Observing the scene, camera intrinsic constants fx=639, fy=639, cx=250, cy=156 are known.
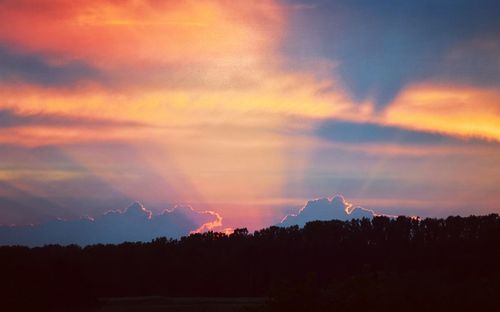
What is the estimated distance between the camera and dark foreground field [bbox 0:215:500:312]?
197ft

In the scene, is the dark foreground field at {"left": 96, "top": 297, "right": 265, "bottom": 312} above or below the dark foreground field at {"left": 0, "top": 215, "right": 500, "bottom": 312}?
below

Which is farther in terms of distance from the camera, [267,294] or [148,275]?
[148,275]

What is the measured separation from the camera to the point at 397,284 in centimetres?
2705

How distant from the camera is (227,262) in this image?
3782 inches

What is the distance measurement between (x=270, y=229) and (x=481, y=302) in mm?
79847

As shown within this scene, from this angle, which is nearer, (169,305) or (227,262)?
(169,305)

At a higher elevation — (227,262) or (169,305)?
(227,262)

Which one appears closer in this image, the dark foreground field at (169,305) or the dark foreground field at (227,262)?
the dark foreground field at (169,305)

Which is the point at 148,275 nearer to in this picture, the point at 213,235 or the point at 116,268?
the point at 116,268

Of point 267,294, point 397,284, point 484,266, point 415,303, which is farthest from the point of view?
point 484,266

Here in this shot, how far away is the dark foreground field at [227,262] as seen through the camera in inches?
2370

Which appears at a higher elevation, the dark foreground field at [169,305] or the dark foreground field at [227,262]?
the dark foreground field at [227,262]

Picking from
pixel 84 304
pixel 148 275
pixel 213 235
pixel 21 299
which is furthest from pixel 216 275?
pixel 21 299

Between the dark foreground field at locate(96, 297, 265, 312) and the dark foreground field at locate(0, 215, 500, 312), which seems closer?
the dark foreground field at locate(96, 297, 265, 312)
